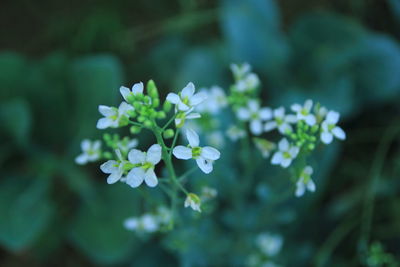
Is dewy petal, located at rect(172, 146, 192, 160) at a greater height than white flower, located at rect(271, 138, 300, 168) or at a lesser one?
lesser

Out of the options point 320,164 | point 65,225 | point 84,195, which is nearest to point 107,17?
point 84,195

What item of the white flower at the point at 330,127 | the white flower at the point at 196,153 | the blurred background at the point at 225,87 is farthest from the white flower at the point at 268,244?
the white flower at the point at 196,153

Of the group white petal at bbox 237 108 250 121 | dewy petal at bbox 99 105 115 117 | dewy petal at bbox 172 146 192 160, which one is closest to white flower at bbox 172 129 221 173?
dewy petal at bbox 172 146 192 160

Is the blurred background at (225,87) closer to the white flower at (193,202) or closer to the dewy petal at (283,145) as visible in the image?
the dewy petal at (283,145)

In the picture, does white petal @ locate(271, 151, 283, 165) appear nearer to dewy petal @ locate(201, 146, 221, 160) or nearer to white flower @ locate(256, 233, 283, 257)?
dewy petal @ locate(201, 146, 221, 160)

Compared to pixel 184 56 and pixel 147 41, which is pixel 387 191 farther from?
pixel 147 41

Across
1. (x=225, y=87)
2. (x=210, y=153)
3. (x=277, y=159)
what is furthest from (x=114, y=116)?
(x=225, y=87)
